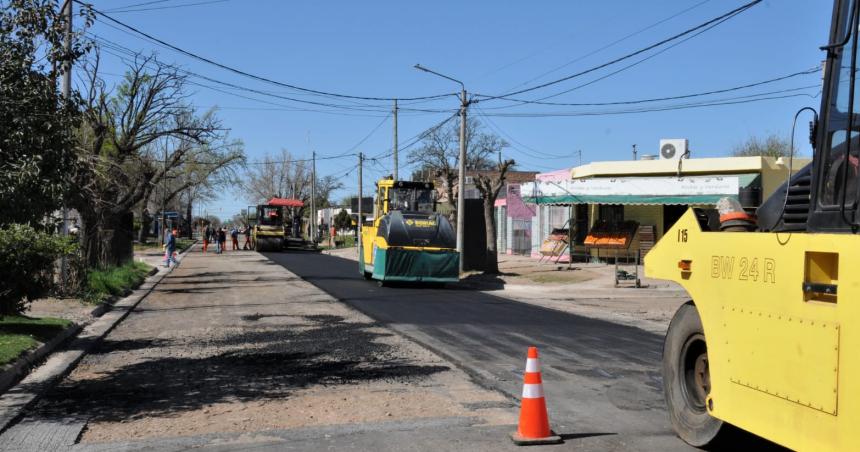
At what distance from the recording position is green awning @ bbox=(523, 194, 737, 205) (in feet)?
87.9

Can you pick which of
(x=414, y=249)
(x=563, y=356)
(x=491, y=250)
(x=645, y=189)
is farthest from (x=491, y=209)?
(x=563, y=356)

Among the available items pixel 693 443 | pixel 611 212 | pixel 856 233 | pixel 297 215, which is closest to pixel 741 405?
pixel 693 443

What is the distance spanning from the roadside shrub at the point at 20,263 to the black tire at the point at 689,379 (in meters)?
8.35

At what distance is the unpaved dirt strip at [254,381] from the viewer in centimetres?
695

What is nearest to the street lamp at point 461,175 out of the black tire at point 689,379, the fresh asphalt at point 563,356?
the fresh asphalt at point 563,356

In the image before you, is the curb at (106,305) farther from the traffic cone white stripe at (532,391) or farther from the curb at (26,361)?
the traffic cone white stripe at (532,391)

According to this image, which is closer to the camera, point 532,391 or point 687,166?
point 532,391

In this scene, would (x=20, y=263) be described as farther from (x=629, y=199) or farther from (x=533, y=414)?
(x=629, y=199)

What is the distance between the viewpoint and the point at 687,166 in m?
30.5

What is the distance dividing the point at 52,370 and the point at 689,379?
24.2ft

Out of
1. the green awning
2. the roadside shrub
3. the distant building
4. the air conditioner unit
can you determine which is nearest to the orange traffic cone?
the roadside shrub

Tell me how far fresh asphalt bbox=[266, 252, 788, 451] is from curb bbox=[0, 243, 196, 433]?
182 inches

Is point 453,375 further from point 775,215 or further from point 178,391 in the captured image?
point 775,215

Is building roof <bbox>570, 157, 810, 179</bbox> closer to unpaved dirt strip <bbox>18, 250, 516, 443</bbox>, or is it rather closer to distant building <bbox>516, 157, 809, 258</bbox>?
distant building <bbox>516, 157, 809, 258</bbox>
